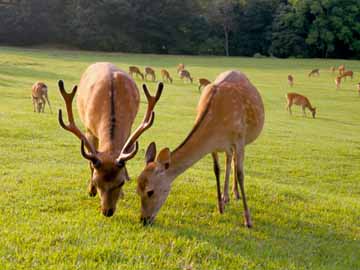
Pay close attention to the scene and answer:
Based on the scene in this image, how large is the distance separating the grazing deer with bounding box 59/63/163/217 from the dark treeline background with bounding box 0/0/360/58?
45.7m

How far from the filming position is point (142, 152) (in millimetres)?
10031

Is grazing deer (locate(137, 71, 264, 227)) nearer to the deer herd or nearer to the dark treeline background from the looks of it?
the deer herd

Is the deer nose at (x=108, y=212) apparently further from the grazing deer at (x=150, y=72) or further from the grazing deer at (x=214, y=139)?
the grazing deer at (x=150, y=72)

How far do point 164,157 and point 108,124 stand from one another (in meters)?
0.73

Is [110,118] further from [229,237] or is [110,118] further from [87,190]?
[229,237]

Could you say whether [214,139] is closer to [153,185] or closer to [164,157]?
[164,157]

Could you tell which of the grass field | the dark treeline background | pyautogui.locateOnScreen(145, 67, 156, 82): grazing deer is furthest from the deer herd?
the dark treeline background

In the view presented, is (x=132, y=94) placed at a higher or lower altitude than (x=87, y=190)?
higher

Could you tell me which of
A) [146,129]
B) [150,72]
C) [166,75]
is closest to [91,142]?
[146,129]

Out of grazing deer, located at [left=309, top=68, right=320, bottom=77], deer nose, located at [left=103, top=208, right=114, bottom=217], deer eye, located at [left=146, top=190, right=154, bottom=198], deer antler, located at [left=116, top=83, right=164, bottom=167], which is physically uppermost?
deer antler, located at [left=116, top=83, right=164, bottom=167]

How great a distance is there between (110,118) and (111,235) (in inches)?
52.9

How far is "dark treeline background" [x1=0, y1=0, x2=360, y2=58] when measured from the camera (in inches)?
2002

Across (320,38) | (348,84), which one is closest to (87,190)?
(348,84)

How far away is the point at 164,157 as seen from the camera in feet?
15.8
